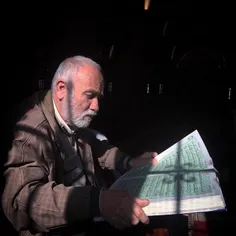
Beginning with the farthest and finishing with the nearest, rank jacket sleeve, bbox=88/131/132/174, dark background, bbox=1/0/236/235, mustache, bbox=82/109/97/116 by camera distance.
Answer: dark background, bbox=1/0/236/235 → jacket sleeve, bbox=88/131/132/174 → mustache, bbox=82/109/97/116

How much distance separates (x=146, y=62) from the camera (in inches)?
147

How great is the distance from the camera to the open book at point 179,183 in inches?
35.3

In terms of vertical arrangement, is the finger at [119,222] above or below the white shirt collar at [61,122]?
below

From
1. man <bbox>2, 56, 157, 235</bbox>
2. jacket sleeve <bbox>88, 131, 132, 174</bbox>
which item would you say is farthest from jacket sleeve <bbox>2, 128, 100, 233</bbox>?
jacket sleeve <bbox>88, 131, 132, 174</bbox>

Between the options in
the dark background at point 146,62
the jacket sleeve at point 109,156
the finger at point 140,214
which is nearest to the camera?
the finger at point 140,214

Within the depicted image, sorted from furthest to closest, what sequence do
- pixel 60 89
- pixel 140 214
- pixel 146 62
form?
pixel 146 62 → pixel 60 89 → pixel 140 214

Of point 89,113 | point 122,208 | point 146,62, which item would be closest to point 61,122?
point 89,113

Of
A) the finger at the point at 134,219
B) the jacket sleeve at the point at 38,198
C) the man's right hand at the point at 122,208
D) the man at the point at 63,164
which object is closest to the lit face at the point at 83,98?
the man at the point at 63,164

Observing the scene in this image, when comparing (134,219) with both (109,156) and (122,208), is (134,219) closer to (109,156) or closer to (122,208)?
(122,208)

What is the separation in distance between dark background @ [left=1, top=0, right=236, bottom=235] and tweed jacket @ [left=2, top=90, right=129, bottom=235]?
1.02 m

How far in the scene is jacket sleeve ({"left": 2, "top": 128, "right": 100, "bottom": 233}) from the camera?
97cm

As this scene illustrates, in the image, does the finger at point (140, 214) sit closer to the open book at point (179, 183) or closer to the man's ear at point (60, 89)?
the open book at point (179, 183)

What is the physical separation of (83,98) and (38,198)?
20.7 inches

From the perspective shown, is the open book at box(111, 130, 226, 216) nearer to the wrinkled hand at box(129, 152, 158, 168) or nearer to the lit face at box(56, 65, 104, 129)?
the wrinkled hand at box(129, 152, 158, 168)
